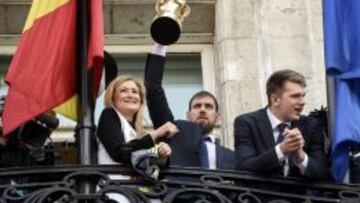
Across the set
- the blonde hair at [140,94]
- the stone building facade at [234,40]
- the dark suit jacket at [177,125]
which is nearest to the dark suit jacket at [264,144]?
the dark suit jacket at [177,125]

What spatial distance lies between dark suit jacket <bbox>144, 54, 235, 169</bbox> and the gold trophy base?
0.43ft

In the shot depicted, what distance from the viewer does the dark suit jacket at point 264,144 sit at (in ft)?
30.3

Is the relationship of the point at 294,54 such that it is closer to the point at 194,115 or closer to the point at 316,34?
the point at 316,34

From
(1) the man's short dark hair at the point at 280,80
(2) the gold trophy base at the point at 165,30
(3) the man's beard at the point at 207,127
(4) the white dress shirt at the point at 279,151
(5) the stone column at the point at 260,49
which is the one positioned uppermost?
(5) the stone column at the point at 260,49

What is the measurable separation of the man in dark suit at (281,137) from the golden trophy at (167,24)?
2.39 feet

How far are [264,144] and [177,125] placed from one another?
2.15 feet

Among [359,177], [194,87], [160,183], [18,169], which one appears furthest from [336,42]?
[194,87]

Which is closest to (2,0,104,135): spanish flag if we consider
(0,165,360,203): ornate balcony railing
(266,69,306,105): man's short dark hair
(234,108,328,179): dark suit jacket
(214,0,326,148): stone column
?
(0,165,360,203): ornate balcony railing

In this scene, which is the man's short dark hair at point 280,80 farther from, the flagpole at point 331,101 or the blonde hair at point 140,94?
the blonde hair at point 140,94

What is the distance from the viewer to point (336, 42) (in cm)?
991

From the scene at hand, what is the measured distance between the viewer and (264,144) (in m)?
→ 9.45

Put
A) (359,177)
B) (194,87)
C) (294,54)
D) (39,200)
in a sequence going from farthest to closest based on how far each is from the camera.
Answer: (194,87) → (294,54) → (359,177) → (39,200)

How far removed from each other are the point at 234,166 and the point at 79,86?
118 centimetres

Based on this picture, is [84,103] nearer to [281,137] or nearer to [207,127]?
[207,127]
